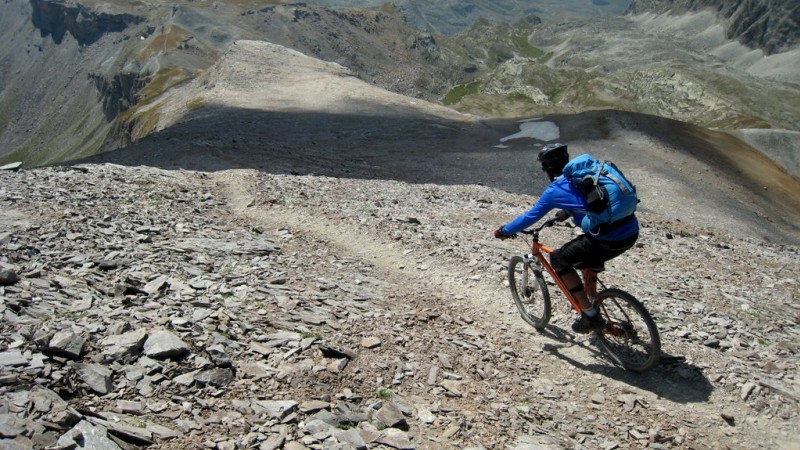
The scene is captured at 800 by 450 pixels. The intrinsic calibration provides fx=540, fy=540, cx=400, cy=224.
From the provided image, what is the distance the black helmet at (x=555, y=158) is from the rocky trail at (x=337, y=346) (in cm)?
373

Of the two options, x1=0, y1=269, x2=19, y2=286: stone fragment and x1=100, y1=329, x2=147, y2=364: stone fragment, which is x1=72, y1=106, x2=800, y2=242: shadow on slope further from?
x1=100, y1=329, x2=147, y2=364: stone fragment

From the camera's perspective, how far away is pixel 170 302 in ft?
35.4

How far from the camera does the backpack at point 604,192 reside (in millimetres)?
9195

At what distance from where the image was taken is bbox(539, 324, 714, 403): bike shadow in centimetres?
974

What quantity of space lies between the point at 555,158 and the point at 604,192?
1469 mm

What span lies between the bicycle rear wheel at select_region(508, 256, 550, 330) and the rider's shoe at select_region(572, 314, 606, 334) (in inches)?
37.4

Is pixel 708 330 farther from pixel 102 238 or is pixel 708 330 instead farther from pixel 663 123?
pixel 663 123

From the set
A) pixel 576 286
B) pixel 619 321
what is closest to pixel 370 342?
pixel 576 286

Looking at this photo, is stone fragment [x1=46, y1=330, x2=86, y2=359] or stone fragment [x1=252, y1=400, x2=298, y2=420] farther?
stone fragment [x1=46, y1=330, x2=86, y2=359]

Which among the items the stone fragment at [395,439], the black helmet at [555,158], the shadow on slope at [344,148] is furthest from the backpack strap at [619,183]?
the shadow on slope at [344,148]

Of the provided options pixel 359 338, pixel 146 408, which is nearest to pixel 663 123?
pixel 359 338

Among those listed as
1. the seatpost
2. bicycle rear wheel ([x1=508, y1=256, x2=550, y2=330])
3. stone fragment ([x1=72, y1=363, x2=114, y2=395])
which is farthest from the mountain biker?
stone fragment ([x1=72, y1=363, x2=114, y2=395])

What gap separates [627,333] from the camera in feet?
33.6

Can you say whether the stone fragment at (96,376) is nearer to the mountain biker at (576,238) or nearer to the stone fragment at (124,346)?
the stone fragment at (124,346)
